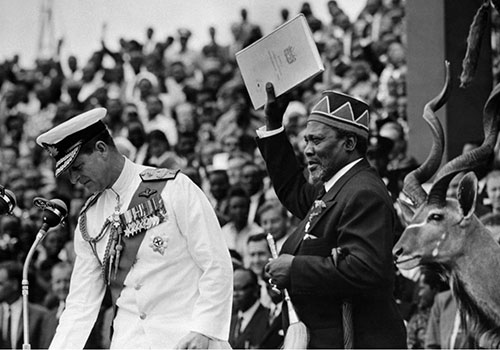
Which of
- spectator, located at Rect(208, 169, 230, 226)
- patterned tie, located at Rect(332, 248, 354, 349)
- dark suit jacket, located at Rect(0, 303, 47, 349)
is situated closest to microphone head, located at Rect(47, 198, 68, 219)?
patterned tie, located at Rect(332, 248, 354, 349)

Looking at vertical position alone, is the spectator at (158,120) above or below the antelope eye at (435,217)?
below

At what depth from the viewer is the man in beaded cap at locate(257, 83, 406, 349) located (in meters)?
5.52

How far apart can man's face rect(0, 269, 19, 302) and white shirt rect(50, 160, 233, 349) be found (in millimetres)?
4850

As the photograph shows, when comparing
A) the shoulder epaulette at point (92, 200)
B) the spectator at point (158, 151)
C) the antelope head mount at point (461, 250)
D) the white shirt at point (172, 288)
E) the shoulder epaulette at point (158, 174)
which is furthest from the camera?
the spectator at point (158, 151)

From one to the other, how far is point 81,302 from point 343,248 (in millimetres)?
1576

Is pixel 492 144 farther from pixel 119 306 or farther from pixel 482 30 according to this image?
pixel 119 306

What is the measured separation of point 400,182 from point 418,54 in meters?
1.84

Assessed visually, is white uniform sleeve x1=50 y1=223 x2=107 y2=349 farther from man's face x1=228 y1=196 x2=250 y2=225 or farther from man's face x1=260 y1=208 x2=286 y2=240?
man's face x1=228 y1=196 x2=250 y2=225

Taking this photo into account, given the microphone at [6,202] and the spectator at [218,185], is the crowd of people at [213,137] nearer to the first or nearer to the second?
the spectator at [218,185]

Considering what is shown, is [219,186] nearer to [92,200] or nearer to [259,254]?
[259,254]

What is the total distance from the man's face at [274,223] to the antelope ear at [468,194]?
143 inches

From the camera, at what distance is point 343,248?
18.3 feet

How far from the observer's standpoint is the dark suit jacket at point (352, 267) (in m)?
5.50

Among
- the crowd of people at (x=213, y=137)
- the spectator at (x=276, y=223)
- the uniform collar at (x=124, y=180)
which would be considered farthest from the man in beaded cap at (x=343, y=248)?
the spectator at (x=276, y=223)
